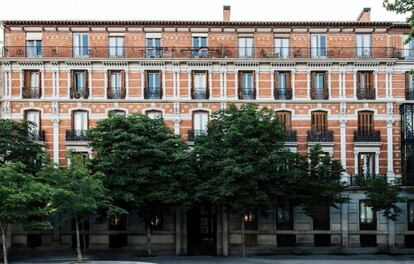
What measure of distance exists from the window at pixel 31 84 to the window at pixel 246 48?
541 inches

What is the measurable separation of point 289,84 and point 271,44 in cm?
301

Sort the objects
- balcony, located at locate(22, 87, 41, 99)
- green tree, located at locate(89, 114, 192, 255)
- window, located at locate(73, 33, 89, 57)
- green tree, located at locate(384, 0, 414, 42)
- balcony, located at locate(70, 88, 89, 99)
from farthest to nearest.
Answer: window, located at locate(73, 33, 89, 57) < balcony, located at locate(70, 88, 89, 99) < balcony, located at locate(22, 87, 41, 99) < green tree, located at locate(89, 114, 192, 255) < green tree, located at locate(384, 0, 414, 42)

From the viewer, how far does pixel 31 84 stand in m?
43.1

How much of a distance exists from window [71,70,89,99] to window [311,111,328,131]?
15.3 meters

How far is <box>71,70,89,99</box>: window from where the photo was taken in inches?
1698

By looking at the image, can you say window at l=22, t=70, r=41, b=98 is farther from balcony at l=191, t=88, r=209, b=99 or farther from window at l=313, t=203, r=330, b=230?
window at l=313, t=203, r=330, b=230

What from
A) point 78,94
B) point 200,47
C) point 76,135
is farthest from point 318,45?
point 76,135

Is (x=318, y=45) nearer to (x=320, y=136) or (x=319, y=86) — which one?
(x=319, y=86)

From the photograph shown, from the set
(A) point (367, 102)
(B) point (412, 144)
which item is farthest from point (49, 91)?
(B) point (412, 144)

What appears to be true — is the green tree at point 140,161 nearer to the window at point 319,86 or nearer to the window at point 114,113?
the window at point 114,113

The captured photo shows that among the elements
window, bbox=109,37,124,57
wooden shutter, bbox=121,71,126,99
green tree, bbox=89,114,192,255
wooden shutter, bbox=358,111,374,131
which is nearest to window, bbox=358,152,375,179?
wooden shutter, bbox=358,111,374,131

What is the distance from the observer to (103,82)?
43281 mm

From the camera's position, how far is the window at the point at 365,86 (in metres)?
43.5

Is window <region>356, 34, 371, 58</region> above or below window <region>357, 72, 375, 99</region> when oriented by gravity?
above
